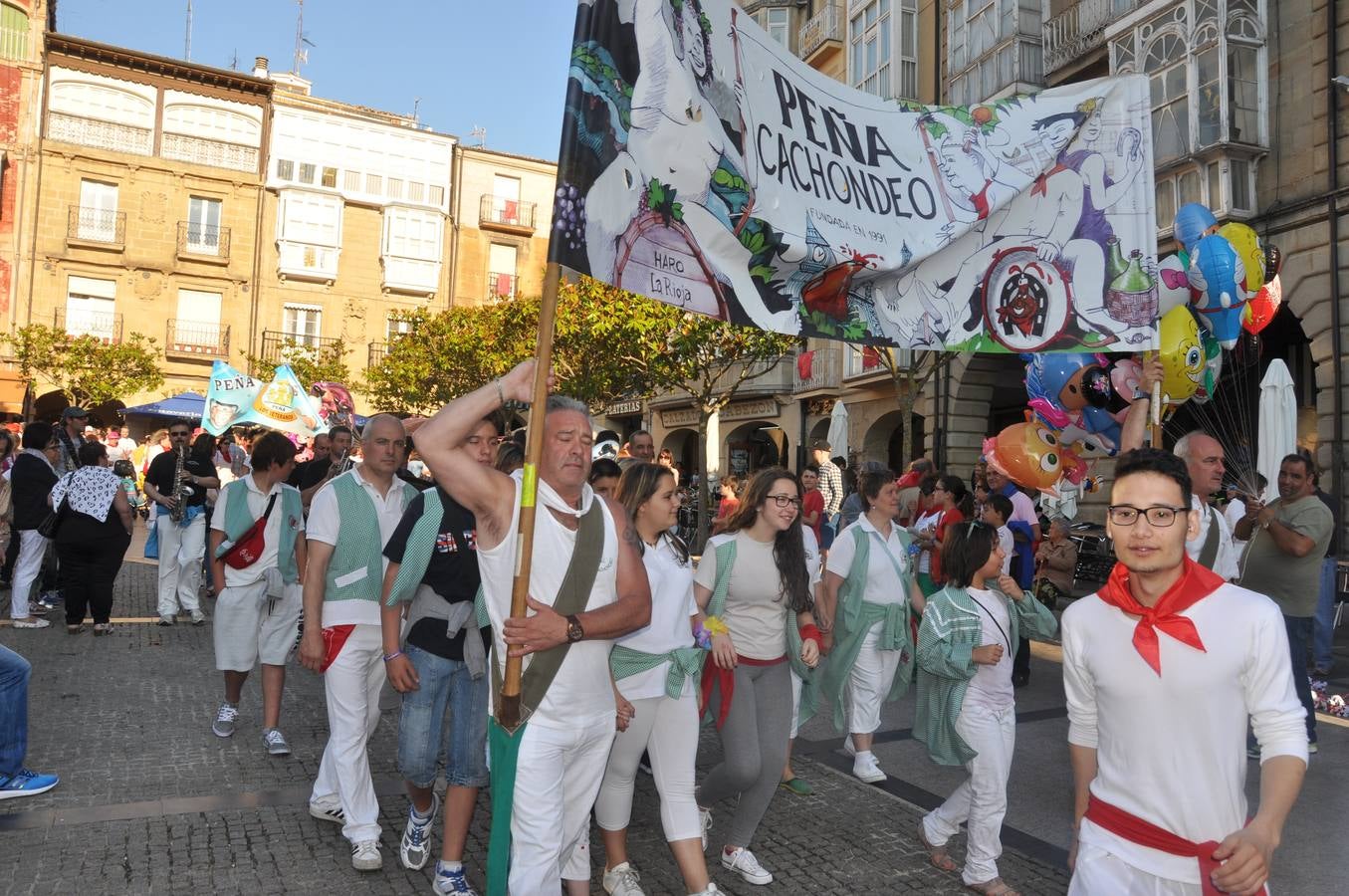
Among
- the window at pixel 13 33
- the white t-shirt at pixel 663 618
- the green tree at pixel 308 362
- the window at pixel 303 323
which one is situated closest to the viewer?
the white t-shirt at pixel 663 618

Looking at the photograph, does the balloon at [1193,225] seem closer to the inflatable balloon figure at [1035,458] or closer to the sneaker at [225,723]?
the inflatable balloon figure at [1035,458]

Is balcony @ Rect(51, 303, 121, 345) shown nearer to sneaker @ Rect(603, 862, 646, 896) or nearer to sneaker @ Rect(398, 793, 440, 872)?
sneaker @ Rect(398, 793, 440, 872)

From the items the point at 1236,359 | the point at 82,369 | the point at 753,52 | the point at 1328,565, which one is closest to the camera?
the point at 753,52

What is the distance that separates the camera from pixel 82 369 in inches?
1148

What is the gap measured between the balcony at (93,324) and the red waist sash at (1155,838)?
35472mm

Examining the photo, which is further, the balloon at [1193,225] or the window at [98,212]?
the window at [98,212]

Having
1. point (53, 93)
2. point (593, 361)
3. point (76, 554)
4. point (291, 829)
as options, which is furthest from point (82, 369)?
point (291, 829)

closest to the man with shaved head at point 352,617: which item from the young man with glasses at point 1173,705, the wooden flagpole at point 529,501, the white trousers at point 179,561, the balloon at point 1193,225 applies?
the wooden flagpole at point 529,501

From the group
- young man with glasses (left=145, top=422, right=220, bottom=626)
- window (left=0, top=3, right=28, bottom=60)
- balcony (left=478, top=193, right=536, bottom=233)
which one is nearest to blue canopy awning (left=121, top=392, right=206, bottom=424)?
window (left=0, top=3, right=28, bottom=60)

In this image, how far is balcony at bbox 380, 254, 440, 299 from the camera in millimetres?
37250

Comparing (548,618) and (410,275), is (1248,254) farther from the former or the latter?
(410,275)

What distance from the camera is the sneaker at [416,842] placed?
13.0 ft

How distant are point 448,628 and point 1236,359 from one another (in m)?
10.8

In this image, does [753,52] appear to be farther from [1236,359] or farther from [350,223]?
[350,223]
